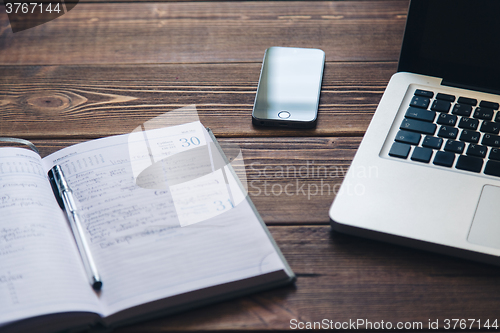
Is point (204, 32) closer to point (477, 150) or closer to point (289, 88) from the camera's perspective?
point (289, 88)

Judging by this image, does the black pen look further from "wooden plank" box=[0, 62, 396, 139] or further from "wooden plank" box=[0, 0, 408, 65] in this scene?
"wooden plank" box=[0, 0, 408, 65]

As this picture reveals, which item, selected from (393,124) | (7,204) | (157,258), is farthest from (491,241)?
(7,204)

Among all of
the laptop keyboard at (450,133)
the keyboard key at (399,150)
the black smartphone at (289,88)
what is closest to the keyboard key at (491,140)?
the laptop keyboard at (450,133)

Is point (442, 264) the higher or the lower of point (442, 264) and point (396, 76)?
the lower

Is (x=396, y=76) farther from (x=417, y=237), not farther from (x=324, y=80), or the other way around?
(x=417, y=237)

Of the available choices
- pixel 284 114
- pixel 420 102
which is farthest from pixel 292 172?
pixel 420 102

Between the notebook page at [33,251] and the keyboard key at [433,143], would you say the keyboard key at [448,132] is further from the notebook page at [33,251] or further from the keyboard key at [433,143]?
the notebook page at [33,251]

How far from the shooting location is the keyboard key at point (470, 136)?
57 cm

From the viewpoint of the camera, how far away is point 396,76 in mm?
670

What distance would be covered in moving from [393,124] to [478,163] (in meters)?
0.12

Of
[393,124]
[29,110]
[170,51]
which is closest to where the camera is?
[393,124]

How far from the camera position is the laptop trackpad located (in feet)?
1.58

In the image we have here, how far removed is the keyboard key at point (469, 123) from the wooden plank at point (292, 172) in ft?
0.47

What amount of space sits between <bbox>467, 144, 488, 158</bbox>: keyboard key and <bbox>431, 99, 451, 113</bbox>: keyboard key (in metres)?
0.07
